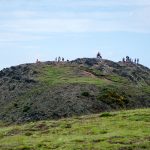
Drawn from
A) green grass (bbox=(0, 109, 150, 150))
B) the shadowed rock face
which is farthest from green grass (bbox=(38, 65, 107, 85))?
green grass (bbox=(0, 109, 150, 150))

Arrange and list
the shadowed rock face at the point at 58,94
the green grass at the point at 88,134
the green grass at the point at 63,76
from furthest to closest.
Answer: the green grass at the point at 63,76
the shadowed rock face at the point at 58,94
the green grass at the point at 88,134

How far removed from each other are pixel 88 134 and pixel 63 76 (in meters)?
44.9

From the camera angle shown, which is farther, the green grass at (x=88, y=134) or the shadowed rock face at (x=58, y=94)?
the shadowed rock face at (x=58, y=94)

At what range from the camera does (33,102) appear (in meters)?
68.4

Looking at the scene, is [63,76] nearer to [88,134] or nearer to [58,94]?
[58,94]

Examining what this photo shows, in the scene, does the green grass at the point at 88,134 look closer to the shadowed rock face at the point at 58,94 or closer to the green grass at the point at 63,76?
the shadowed rock face at the point at 58,94

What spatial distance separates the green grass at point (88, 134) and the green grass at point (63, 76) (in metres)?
29.1

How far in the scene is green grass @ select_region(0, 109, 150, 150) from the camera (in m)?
32.6

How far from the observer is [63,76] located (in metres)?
81.8

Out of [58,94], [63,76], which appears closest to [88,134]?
[58,94]

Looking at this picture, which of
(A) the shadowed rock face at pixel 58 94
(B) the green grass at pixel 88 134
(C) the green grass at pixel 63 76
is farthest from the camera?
(C) the green grass at pixel 63 76

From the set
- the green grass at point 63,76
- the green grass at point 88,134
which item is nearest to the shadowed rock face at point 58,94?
the green grass at point 63,76

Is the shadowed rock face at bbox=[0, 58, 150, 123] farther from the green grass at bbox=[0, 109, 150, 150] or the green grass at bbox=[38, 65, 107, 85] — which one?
the green grass at bbox=[0, 109, 150, 150]

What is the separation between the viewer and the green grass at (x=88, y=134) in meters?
32.6
